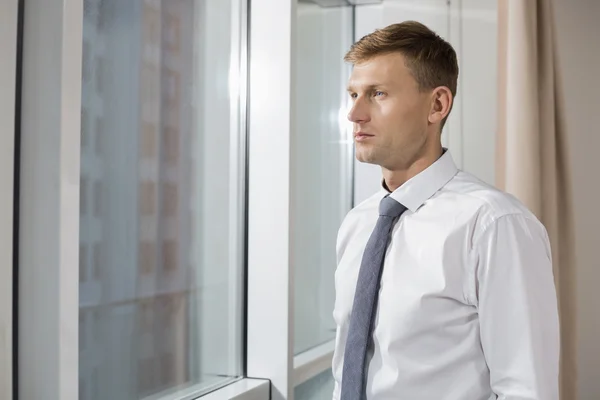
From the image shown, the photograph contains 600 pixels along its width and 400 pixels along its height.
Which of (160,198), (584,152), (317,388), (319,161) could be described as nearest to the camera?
(160,198)

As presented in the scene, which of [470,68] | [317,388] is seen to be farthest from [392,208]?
[470,68]

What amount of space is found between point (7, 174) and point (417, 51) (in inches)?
29.4

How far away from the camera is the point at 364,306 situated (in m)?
1.24

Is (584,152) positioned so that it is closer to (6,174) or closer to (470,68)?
(470,68)

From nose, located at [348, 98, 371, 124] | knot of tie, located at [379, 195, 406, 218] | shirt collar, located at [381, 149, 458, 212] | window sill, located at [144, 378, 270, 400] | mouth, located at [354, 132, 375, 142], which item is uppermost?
nose, located at [348, 98, 371, 124]

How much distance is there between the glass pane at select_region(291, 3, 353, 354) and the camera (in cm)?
224

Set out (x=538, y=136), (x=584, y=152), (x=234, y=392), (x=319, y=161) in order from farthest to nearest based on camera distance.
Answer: (x=584, y=152)
(x=319, y=161)
(x=538, y=136)
(x=234, y=392)

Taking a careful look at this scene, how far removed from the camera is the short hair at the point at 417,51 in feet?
4.14

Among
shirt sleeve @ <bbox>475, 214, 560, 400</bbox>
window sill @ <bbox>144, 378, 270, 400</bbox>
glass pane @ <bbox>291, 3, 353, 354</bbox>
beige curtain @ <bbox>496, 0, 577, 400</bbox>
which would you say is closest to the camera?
shirt sleeve @ <bbox>475, 214, 560, 400</bbox>

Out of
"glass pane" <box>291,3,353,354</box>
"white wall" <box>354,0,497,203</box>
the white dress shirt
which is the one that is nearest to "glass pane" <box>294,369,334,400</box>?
"glass pane" <box>291,3,353,354</box>

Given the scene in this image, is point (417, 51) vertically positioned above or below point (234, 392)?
above

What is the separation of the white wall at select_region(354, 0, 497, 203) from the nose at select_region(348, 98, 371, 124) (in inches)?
47.4

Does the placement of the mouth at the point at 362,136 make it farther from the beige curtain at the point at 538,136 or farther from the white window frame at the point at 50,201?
the beige curtain at the point at 538,136

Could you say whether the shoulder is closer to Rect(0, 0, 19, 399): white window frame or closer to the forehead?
the forehead
